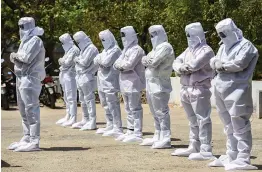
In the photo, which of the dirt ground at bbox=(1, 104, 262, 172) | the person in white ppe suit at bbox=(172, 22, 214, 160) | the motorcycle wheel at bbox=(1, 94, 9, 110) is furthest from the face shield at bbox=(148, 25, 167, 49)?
the motorcycle wheel at bbox=(1, 94, 9, 110)

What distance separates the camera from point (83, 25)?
27.7 meters

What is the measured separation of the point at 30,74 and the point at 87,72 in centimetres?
394

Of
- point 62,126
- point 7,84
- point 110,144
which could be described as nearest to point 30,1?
point 7,84

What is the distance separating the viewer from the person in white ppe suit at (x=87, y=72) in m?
15.3

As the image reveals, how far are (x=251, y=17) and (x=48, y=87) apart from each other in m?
7.06

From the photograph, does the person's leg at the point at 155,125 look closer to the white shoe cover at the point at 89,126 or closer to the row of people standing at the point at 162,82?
the row of people standing at the point at 162,82

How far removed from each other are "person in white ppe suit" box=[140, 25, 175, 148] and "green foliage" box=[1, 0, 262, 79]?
9.77 metres

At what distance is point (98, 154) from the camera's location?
37.0ft

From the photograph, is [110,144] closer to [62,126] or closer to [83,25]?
[62,126]

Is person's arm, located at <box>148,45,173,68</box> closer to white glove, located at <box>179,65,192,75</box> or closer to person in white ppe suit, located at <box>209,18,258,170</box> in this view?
white glove, located at <box>179,65,192,75</box>

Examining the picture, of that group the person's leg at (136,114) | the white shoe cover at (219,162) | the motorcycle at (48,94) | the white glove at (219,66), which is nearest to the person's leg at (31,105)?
the person's leg at (136,114)

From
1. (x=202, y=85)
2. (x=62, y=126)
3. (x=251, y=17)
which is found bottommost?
(x=62, y=126)

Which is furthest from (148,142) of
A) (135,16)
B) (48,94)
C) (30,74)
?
(135,16)

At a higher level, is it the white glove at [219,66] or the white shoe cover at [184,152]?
the white glove at [219,66]
